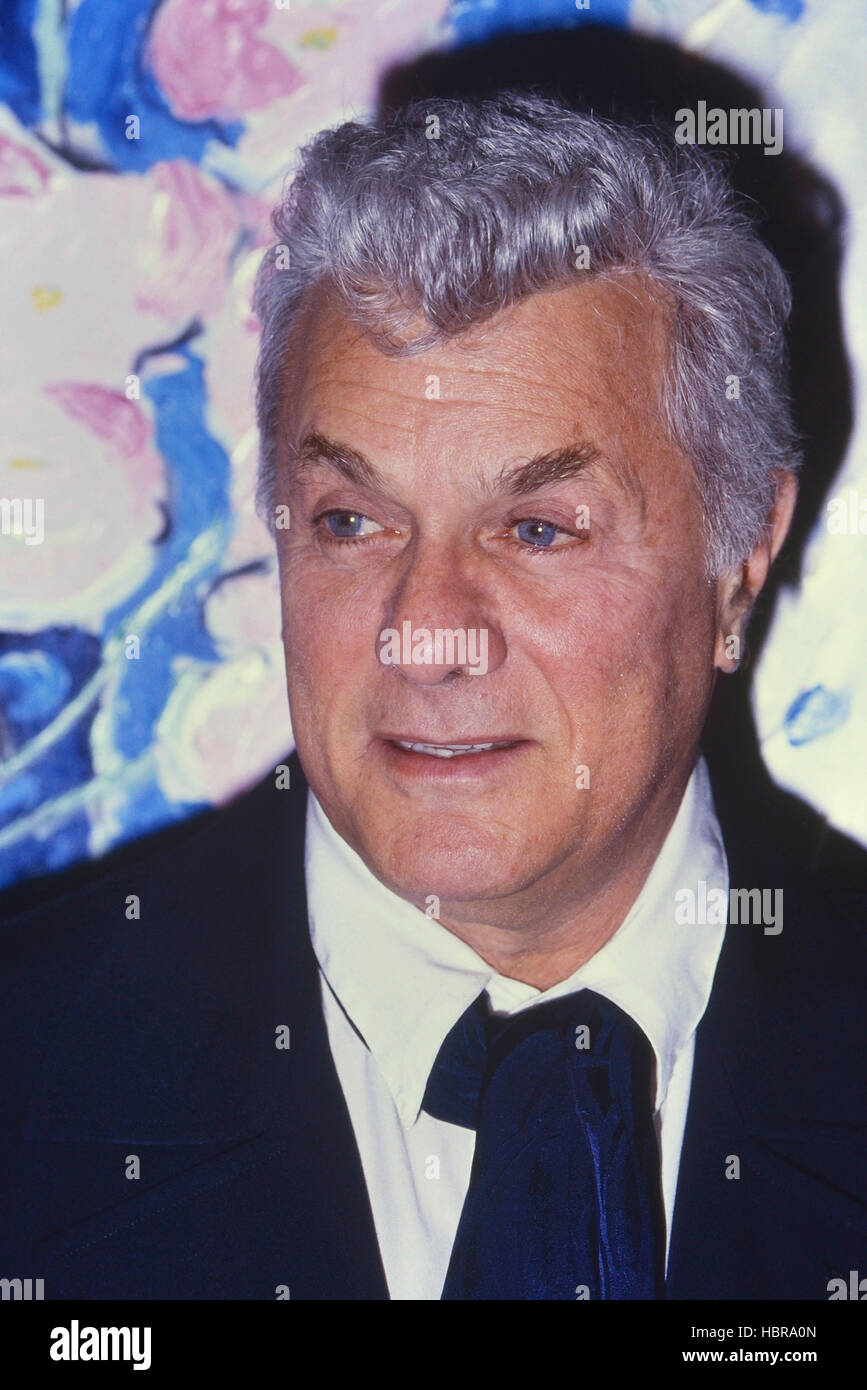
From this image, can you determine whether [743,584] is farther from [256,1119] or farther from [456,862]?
[256,1119]

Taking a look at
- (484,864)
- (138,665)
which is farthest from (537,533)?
(138,665)

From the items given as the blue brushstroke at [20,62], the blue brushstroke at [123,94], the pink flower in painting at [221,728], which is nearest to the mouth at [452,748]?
the pink flower in painting at [221,728]

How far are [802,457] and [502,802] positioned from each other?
1.95ft

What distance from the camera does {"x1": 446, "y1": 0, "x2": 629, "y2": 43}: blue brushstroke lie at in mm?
1639

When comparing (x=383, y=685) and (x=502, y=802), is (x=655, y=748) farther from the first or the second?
(x=383, y=685)

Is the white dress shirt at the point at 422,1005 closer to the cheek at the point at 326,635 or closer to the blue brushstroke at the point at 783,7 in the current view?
the cheek at the point at 326,635

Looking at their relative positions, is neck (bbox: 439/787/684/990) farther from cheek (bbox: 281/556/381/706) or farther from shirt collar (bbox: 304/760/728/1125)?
cheek (bbox: 281/556/381/706)

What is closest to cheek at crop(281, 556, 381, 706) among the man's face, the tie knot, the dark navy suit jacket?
the man's face

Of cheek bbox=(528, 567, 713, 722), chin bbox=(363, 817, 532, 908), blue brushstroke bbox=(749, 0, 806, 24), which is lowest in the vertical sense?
chin bbox=(363, 817, 532, 908)

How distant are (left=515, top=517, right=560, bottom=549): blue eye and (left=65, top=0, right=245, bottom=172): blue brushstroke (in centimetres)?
61

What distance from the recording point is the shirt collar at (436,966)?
4.77ft

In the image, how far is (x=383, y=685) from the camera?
4.52ft

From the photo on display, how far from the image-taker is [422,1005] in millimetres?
1455
